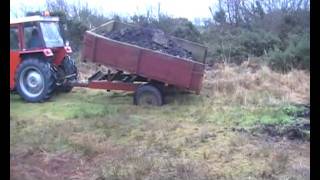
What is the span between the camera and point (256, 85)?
42.0ft

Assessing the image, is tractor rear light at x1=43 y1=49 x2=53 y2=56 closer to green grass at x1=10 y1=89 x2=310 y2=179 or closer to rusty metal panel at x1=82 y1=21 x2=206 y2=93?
rusty metal panel at x1=82 y1=21 x2=206 y2=93

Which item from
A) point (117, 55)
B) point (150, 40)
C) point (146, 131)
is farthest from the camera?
point (150, 40)

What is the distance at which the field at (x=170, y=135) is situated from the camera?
257 inches

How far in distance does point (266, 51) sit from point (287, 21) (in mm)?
2880

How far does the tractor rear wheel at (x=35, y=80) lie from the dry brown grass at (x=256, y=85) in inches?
136

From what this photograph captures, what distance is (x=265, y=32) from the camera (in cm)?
1864

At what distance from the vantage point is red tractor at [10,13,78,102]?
11266 millimetres

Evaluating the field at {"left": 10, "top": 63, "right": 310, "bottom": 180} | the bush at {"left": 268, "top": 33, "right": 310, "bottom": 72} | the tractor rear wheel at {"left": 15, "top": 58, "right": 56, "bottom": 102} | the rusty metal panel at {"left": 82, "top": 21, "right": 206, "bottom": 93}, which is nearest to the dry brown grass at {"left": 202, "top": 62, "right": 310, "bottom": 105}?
the field at {"left": 10, "top": 63, "right": 310, "bottom": 180}

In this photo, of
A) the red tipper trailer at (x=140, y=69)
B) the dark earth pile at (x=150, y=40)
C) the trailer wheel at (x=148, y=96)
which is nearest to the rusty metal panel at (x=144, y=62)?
the red tipper trailer at (x=140, y=69)

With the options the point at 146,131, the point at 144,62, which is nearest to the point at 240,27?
the point at 144,62

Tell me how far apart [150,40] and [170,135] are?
3.87 m

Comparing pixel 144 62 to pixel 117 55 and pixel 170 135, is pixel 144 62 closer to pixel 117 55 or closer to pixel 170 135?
pixel 117 55

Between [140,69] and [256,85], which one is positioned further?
[256,85]

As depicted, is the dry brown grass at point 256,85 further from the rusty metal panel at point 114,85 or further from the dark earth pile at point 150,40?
the rusty metal panel at point 114,85
